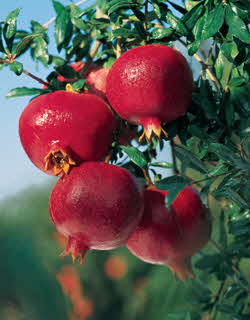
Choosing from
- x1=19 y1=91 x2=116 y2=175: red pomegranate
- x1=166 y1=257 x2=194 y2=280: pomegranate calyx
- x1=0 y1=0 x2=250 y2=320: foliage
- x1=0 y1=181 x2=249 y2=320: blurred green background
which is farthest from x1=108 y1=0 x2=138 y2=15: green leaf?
x1=0 y1=181 x2=249 y2=320: blurred green background

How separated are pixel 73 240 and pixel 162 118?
0.56 ft

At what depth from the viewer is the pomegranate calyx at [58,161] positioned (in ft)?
1.80

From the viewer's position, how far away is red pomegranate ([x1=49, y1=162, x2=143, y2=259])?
0.54 metres

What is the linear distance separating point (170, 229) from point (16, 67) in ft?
0.89

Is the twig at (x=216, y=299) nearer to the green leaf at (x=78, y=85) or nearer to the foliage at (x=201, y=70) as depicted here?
the foliage at (x=201, y=70)

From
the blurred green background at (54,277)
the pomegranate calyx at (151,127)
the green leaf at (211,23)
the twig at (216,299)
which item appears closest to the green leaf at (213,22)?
the green leaf at (211,23)

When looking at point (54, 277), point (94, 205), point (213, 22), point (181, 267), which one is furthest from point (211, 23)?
point (54, 277)

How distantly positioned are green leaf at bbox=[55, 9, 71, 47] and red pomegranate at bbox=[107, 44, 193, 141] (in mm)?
163

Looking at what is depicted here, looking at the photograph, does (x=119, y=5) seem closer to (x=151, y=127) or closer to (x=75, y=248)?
(x=151, y=127)

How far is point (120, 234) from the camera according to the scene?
560mm

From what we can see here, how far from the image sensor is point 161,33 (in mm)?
565

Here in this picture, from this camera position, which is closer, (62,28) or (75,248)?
(75,248)

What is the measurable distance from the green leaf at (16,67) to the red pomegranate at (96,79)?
0.09 m

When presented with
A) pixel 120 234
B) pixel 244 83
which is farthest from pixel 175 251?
pixel 244 83
